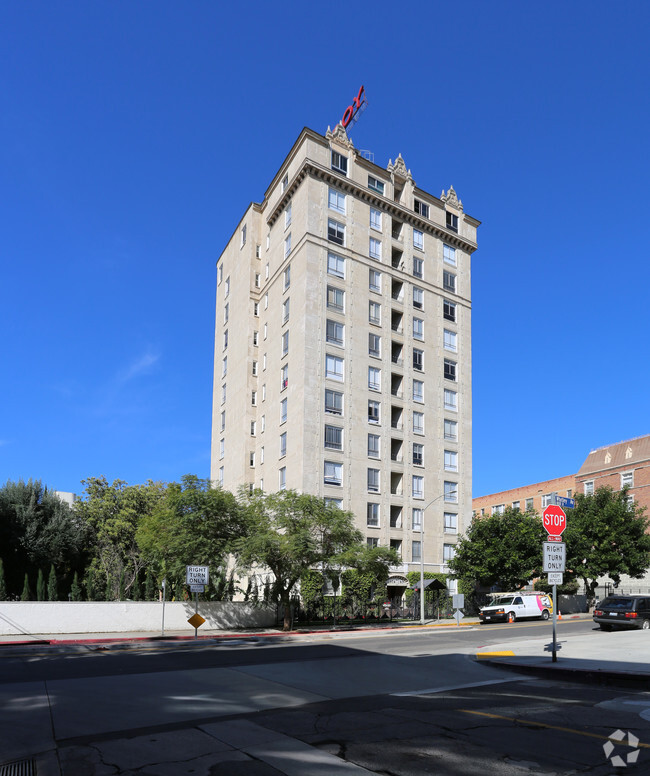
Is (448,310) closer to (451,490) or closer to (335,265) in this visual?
(335,265)

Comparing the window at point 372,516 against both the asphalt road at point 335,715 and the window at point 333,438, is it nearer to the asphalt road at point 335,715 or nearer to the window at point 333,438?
the window at point 333,438

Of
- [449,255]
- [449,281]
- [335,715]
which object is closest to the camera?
[335,715]

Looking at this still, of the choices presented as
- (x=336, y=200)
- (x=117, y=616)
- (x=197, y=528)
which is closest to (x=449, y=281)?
(x=336, y=200)

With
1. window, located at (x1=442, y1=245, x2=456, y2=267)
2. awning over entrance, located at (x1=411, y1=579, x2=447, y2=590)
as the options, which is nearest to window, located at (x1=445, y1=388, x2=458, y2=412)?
window, located at (x1=442, y1=245, x2=456, y2=267)

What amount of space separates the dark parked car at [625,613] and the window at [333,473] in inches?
820

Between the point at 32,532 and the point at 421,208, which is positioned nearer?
the point at 32,532

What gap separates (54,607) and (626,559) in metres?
41.1

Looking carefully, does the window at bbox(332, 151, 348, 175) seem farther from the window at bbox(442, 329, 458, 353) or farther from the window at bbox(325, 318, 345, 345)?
the window at bbox(442, 329, 458, 353)

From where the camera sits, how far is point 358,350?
54125 millimetres

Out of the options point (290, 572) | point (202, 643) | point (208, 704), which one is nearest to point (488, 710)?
point (208, 704)

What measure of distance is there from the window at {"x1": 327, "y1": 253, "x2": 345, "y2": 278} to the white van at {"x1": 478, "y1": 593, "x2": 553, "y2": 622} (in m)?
26.9

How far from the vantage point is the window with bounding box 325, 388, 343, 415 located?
5134 centimetres

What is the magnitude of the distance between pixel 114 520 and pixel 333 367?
24775 mm

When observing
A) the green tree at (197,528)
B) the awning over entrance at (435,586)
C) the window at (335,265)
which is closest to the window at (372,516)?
the awning over entrance at (435,586)
